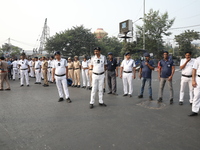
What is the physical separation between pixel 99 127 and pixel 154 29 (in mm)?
34332

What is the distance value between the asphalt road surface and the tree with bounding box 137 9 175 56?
3008 cm

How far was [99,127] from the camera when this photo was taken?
152 inches

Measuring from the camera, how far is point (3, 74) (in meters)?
9.24

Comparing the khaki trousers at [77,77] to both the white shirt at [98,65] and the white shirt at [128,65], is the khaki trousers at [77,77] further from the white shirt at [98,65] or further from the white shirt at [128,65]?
the white shirt at [98,65]

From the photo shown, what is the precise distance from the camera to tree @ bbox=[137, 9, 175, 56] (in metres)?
33.8

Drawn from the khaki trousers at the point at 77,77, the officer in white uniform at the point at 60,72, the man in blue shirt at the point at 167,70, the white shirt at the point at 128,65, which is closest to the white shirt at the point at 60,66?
the officer in white uniform at the point at 60,72

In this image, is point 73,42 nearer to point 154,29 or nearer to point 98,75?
point 154,29

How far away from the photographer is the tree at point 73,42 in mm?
43469

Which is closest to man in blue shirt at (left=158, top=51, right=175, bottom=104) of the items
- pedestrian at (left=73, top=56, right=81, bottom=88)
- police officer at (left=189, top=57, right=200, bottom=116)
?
police officer at (left=189, top=57, right=200, bottom=116)

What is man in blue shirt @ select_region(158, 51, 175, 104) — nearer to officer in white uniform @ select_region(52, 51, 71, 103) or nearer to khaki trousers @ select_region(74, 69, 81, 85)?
officer in white uniform @ select_region(52, 51, 71, 103)

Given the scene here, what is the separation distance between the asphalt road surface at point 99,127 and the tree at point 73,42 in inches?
1564

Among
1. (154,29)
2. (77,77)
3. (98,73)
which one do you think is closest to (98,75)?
(98,73)

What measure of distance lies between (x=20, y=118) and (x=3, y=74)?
5877mm

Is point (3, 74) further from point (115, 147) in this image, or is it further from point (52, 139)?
point (115, 147)
